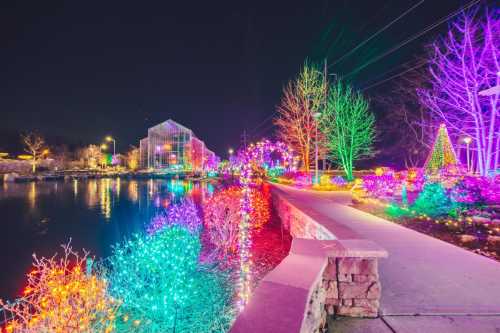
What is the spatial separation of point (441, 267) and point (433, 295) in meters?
1.11

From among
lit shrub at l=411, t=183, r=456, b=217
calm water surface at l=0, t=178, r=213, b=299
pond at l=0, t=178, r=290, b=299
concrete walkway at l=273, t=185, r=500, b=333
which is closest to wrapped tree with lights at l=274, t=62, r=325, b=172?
pond at l=0, t=178, r=290, b=299

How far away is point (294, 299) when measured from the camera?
190cm

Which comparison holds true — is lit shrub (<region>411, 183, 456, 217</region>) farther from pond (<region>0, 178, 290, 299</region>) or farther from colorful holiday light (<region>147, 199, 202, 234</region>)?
colorful holiday light (<region>147, 199, 202, 234</region>)

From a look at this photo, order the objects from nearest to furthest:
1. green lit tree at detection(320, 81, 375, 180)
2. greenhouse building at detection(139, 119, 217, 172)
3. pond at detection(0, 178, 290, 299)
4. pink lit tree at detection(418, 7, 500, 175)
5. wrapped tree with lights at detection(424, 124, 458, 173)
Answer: pond at detection(0, 178, 290, 299)
pink lit tree at detection(418, 7, 500, 175)
wrapped tree with lights at detection(424, 124, 458, 173)
green lit tree at detection(320, 81, 375, 180)
greenhouse building at detection(139, 119, 217, 172)

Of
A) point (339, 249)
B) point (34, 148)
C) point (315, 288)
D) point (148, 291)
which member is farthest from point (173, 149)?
point (315, 288)

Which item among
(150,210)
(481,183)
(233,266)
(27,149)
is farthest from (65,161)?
(481,183)

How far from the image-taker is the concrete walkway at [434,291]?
2.46 metres

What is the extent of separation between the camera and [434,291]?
307 cm

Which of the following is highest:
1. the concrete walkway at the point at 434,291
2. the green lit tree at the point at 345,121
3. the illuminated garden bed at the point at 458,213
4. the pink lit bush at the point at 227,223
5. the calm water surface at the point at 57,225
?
the green lit tree at the point at 345,121

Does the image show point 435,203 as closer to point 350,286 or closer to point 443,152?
point 350,286

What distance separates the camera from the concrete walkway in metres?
2.46

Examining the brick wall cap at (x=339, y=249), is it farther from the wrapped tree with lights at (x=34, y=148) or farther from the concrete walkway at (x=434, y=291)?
the wrapped tree with lights at (x=34, y=148)

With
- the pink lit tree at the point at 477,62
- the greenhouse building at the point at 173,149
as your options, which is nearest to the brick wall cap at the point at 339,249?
the pink lit tree at the point at 477,62

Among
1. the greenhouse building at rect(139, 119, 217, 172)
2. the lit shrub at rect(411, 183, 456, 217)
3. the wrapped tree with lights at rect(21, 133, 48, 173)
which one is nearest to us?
Answer: the lit shrub at rect(411, 183, 456, 217)
